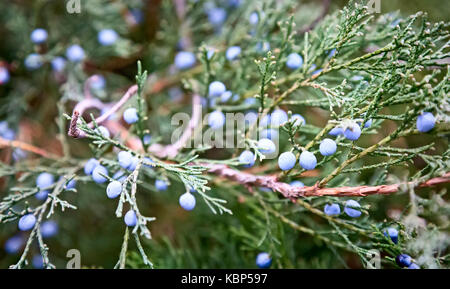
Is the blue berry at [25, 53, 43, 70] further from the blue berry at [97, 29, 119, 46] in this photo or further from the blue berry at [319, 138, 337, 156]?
the blue berry at [319, 138, 337, 156]

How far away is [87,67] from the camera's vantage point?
168 centimetres

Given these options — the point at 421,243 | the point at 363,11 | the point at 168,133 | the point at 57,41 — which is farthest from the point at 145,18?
the point at 421,243

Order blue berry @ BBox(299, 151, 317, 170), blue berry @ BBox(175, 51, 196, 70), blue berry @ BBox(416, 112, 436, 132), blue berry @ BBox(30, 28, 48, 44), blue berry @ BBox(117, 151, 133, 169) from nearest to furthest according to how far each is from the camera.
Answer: blue berry @ BBox(416, 112, 436, 132) < blue berry @ BBox(299, 151, 317, 170) < blue berry @ BBox(117, 151, 133, 169) < blue berry @ BBox(30, 28, 48, 44) < blue berry @ BBox(175, 51, 196, 70)

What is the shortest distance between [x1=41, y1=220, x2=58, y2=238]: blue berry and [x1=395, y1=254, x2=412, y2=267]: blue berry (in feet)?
4.24

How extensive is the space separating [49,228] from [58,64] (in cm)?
68

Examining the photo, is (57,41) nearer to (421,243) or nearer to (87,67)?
(87,67)

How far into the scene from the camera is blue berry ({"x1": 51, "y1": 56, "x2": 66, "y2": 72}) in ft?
4.97

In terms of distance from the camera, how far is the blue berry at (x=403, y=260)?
941mm

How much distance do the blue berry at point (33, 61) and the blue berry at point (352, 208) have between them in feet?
4.33

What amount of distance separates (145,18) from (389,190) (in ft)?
4.54

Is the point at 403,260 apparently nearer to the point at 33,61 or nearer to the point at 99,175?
the point at 99,175

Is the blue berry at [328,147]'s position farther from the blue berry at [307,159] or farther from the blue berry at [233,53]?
the blue berry at [233,53]

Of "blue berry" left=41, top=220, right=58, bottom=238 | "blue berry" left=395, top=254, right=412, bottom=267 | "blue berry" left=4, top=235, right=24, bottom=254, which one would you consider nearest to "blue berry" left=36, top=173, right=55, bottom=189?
"blue berry" left=41, top=220, right=58, bottom=238
